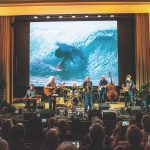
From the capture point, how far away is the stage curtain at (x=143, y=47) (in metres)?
15.5

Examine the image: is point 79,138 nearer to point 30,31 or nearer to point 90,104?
point 90,104

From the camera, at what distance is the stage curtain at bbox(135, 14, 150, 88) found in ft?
51.0

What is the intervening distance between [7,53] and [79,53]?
3.34 metres

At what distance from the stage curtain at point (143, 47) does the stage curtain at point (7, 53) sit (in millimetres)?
5923

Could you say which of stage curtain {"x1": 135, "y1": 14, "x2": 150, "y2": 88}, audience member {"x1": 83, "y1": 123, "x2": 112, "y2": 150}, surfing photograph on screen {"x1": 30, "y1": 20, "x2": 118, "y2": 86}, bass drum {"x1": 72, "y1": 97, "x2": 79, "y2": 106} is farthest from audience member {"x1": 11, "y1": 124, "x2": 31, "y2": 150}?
stage curtain {"x1": 135, "y1": 14, "x2": 150, "y2": 88}

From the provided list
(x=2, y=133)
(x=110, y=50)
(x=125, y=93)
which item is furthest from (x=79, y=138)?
(x=110, y=50)

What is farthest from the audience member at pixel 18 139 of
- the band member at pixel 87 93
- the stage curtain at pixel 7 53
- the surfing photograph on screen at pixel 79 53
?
the surfing photograph on screen at pixel 79 53

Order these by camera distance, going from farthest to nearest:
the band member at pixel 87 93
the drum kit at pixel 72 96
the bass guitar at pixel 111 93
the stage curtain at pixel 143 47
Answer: the stage curtain at pixel 143 47 < the bass guitar at pixel 111 93 < the band member at pixel 87 93 < the drum kit at pixel 72 96

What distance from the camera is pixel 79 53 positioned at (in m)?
15.8

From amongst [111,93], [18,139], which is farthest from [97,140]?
[111,93]

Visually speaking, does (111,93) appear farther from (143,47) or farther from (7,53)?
(7,53)

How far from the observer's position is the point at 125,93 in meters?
13.6

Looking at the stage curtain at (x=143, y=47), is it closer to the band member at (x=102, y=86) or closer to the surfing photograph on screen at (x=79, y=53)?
the surfing photograph on screen at (x=79, y=53)

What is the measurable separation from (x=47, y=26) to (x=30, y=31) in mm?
874
